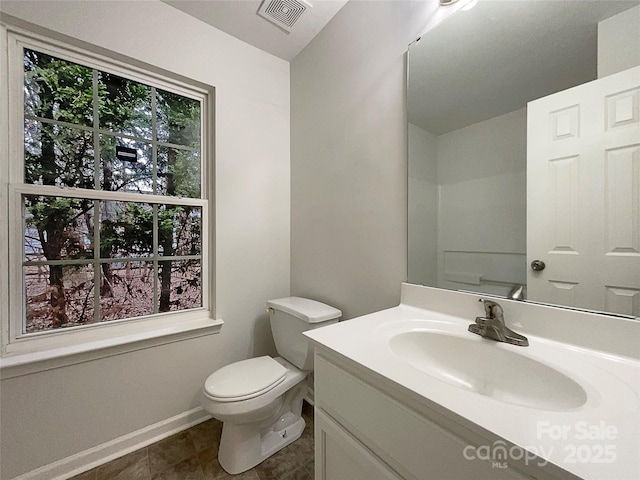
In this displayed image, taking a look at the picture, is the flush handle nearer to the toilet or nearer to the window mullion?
the toilet

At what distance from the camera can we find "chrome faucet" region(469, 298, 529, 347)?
0.75 m

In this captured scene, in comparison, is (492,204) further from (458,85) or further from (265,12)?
(265,12)

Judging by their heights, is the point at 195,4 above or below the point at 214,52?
above

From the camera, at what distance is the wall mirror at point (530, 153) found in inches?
26.4

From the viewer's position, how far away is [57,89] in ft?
4.02

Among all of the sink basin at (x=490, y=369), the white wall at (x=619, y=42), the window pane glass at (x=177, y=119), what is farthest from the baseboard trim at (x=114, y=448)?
the white wall at (x=619, y=42)

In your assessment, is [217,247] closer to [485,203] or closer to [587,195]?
[485,203]

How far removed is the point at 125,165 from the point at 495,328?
185cm

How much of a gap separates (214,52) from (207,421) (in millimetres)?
2258

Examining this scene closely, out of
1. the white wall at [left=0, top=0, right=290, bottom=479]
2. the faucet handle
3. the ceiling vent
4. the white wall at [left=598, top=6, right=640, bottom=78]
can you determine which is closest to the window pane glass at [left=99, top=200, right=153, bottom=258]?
the white wall at [left=0, top=0, right=290, bottom=479]

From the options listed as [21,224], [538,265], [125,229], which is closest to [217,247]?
[125,229]

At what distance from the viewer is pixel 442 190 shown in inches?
41.6

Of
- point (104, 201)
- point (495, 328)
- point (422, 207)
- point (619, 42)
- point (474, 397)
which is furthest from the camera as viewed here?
point (104, 201)

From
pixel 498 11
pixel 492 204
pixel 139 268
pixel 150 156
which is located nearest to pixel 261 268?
pixel 139 268
